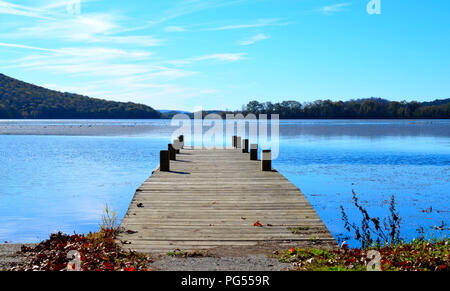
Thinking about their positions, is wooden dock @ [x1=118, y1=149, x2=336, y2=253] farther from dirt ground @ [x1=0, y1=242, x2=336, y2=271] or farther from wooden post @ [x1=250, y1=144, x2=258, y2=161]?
wooden post @ [x1=250, y1=144, x2=258, y2=161]

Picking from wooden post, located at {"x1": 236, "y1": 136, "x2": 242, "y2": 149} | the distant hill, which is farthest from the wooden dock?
the distant hill

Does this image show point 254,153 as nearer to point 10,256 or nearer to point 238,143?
point 238,143

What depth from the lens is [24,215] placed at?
14641mm

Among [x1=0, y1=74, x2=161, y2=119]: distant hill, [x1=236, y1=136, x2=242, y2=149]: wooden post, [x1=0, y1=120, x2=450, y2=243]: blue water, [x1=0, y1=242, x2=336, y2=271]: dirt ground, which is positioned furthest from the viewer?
[x1=0, y1=74, x2=161, y2=119]: distant hill

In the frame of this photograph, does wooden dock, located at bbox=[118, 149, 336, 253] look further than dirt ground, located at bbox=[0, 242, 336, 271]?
Yes

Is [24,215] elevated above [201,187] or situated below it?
below

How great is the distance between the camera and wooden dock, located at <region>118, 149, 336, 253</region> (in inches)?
309

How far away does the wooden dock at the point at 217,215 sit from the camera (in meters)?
7.84

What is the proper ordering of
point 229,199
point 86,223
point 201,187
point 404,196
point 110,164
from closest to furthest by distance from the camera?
1. point 229,199
2. point 201,187
3. point 86,223
4. point 404,196
5. point 110,164

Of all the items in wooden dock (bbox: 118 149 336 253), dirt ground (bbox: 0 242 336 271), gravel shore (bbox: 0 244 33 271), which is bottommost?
gravel shore (bbox: 0 244 33 271)

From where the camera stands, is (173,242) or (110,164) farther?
(110,164)

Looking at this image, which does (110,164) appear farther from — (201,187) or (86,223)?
(201,187)
